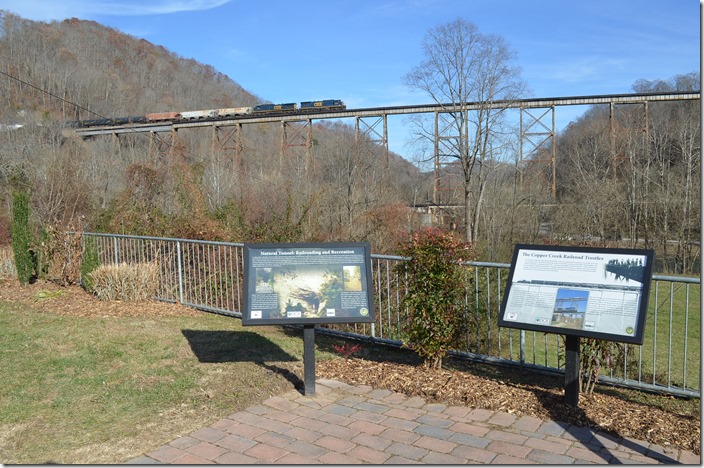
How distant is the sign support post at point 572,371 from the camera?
4.45 metres

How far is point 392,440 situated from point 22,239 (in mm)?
10305

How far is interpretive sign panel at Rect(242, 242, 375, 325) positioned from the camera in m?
4.89

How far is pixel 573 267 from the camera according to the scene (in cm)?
450

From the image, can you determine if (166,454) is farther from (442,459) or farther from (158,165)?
(158,165)

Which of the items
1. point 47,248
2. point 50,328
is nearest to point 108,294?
point 50,328

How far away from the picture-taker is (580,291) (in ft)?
14.4

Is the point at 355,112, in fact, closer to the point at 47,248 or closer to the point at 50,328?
the point at 47,248

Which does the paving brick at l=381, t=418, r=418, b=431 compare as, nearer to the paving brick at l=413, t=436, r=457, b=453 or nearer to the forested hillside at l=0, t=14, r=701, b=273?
the paving brick at l=413, t=436, r=457, b=453

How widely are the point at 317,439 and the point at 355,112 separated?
29539 millimetres

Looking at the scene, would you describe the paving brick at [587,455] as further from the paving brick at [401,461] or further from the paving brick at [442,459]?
the paving brick at [401,461]

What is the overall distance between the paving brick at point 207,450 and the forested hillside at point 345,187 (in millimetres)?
7648

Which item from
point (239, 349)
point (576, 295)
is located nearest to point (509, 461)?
point (576, 295)

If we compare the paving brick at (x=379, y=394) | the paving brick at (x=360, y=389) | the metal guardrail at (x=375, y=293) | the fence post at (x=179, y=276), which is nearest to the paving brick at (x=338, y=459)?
the paving brick at (x=379, y=394)

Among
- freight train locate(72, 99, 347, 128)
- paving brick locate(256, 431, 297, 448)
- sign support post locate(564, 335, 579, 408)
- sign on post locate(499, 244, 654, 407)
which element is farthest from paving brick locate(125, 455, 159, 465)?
freight train locate(72, 99, 347, 128)
